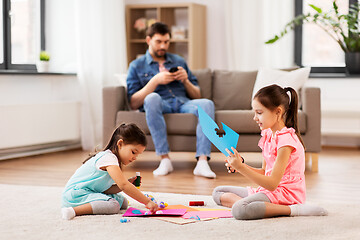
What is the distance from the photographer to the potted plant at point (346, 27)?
503cm

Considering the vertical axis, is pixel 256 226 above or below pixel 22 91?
below

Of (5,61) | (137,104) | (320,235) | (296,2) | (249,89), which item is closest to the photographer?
(320,235)

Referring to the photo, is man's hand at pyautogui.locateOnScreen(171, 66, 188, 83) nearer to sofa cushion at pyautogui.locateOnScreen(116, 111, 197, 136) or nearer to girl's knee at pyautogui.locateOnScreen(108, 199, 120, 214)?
sofa cushion at pyautogui.locateOnScreen(116, 111, 197, 136)

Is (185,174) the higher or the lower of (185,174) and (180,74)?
the lower

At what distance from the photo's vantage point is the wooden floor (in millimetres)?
Answer: 3045

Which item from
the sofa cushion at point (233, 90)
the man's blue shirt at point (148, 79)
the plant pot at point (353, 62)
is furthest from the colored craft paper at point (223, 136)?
the plant pot at point (353, 62)

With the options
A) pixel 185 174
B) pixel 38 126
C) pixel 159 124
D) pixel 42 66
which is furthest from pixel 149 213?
pixel 42 66

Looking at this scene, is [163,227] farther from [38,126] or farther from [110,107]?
[38,126]

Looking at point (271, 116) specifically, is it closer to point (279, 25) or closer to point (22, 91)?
point (22, 91)

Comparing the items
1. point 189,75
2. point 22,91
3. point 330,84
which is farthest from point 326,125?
point 22,91

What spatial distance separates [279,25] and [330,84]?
2.46 feet

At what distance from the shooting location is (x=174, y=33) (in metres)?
5.61

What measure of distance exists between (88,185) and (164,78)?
1.54m

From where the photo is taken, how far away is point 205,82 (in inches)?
173
